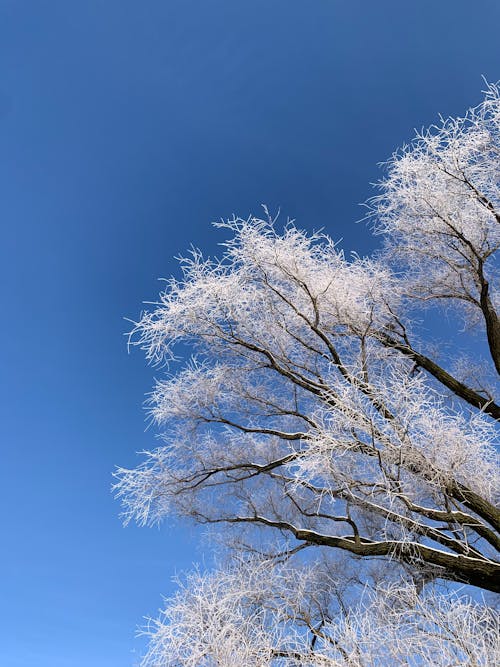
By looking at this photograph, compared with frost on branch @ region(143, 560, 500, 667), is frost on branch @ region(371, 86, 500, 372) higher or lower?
higher

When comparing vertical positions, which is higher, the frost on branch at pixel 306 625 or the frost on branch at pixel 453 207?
the frost on branch at pixel 453 207

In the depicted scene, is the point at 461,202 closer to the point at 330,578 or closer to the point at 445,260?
the point at 445,260

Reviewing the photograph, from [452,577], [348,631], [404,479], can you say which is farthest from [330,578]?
[348,631]

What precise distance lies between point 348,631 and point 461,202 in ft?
17.9

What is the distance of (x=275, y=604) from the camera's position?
6.71m

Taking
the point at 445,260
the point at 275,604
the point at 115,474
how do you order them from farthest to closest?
the point at 445,260, the point at 115,474, the point at 275,604

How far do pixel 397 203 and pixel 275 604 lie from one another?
5181 millimetres

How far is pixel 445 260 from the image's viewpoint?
28.4 ft

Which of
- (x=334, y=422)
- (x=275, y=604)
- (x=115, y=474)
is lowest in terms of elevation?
(x=275, y=604)

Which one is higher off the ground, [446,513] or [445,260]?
[445,260]

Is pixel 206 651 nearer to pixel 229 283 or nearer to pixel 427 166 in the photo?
pixel 229 283

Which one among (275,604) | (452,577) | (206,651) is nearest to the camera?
(206,651)

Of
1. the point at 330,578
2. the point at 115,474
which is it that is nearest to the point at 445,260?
the point at 330,578

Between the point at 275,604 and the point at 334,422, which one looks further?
the point at 275,604
